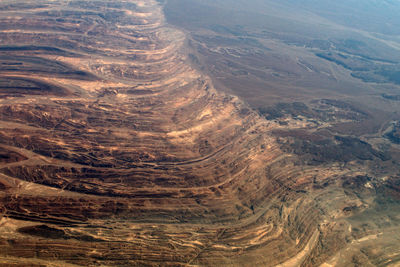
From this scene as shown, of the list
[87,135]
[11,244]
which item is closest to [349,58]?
[87,135]

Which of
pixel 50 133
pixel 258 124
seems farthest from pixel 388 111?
pixel 50 133

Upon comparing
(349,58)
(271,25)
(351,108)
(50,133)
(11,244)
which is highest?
(271,25)

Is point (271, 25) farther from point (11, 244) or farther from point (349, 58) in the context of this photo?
point (11, 244)

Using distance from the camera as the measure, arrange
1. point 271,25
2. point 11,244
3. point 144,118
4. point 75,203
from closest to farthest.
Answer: point 11,244, point 75,203, point 144,118, point 271,25

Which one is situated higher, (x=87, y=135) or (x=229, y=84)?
(x=229, y=84)

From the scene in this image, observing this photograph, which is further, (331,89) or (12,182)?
(331,89)

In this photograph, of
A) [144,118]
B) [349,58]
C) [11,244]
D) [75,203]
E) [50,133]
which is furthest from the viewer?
[349,58]

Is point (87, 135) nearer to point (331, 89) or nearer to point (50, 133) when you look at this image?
Answer: point (50, 133)
